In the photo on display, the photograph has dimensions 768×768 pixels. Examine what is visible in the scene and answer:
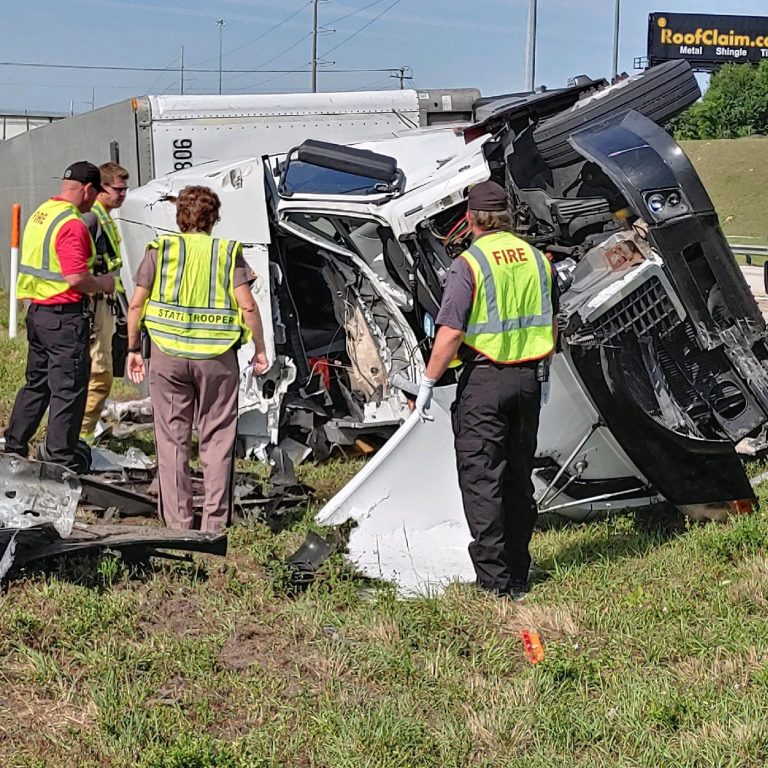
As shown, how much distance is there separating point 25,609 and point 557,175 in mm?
3173

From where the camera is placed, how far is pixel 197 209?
5.00 metres

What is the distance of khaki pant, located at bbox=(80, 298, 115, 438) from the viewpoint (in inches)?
275

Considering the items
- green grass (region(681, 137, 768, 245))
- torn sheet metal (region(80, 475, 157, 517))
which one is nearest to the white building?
green grass (region(681, 137, 768, 245))

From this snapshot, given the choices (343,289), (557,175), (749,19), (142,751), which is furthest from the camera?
(749,19)

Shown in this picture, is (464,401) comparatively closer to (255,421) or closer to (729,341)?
(729,341)

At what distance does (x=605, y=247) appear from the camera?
4926 mm

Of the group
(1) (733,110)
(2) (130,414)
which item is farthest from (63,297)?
(1) (733,110)

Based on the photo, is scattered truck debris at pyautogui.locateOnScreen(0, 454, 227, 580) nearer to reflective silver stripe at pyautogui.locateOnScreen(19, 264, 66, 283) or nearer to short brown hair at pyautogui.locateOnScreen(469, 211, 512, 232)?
reflective silver stripe at pyautogui.locateOnScreen(19, 264, 66, 283)

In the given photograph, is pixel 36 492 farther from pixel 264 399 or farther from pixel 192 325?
pixel 264 399

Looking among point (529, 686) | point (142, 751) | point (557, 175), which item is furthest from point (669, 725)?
point (557, 175)

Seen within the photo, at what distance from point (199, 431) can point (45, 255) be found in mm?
1395

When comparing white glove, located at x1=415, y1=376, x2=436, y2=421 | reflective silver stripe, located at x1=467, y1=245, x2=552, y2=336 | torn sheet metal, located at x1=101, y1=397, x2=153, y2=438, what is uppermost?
reflective silver stripe, located at x1=467, y1=245, x2=552, y2=336

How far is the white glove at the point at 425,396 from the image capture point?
173 inches

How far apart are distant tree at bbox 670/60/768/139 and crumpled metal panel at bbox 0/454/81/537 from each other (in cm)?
6007
